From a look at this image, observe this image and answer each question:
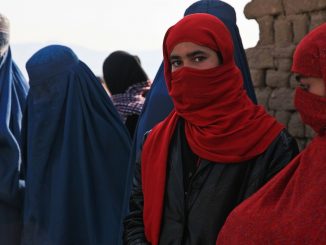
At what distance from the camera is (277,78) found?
11.9 ft

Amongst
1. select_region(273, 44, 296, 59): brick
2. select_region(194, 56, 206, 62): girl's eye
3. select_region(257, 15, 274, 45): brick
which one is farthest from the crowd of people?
select_region(257, 15, 274, 45): brick

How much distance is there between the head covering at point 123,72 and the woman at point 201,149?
2218mm

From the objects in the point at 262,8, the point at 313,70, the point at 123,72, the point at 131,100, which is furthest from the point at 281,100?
the point at 313,70

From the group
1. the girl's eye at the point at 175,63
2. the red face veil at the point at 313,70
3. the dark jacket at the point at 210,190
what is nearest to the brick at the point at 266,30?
the girl's eye at the point at 175,63

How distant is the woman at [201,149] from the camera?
1.85 m

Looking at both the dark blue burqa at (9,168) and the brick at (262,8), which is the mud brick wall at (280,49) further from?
the dark blue burqa at (9,168)

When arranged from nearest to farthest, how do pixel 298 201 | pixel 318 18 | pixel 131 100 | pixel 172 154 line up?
pixel 298 201 < pixel 172 154 < pixel 318 18 < pixel 131 100

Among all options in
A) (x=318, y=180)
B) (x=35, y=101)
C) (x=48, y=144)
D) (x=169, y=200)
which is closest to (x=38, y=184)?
(x=48, y=144)

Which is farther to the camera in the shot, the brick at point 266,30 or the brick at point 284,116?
the brick at point 266,30

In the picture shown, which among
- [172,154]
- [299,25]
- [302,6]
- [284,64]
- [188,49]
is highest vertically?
[188,49]

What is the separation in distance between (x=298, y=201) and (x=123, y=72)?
3.00 metres

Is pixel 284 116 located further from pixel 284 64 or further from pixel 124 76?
pixel 124 76

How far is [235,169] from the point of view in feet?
6.11

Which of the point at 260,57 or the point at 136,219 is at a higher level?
the point at 260,57
